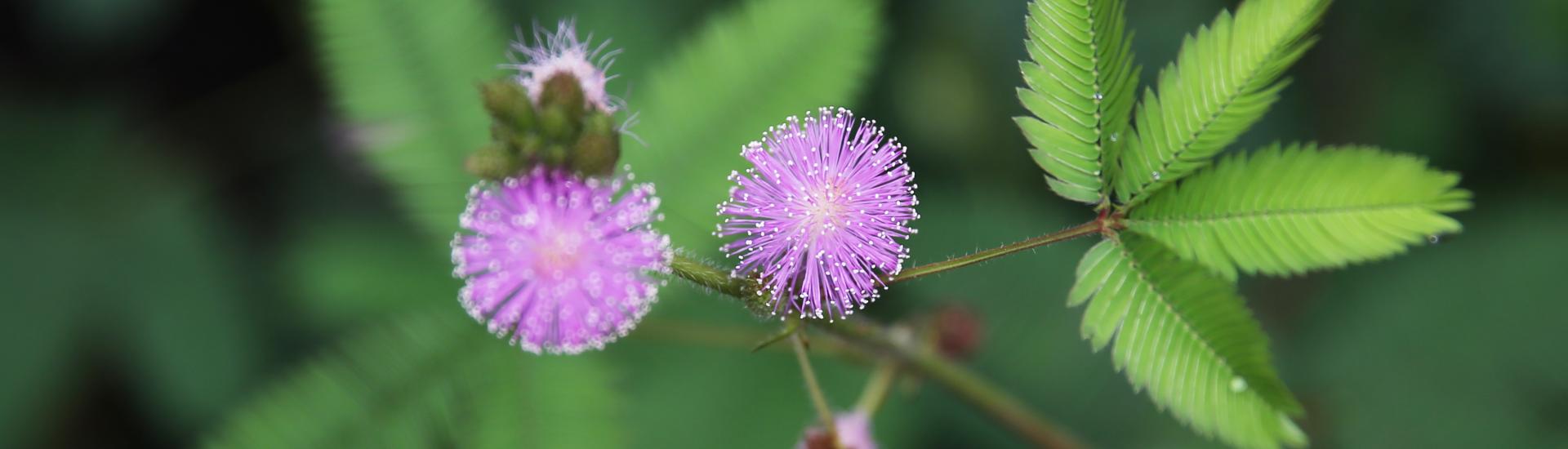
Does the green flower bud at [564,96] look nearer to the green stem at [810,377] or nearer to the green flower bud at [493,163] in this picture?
the green flower bud at [493,163]

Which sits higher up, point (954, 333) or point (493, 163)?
point (493, 163)

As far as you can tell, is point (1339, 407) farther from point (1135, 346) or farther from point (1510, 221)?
point (1135, 346)

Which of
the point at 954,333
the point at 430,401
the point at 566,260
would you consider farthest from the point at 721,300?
the point at 566,260

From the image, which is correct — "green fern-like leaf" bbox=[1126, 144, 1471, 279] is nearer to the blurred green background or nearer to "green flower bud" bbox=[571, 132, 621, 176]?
"green flower bud" bbox=[571, 132, 621, 176]

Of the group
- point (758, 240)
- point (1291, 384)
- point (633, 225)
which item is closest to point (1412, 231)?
point (758, 240)

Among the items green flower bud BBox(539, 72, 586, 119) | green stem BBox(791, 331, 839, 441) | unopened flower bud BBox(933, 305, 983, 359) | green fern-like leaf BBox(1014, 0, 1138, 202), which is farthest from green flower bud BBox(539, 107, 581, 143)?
unopened flower bud BBox(933, 305, 983, 359)

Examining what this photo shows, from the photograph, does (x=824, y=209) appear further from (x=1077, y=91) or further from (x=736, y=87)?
(x=736, y=87)
